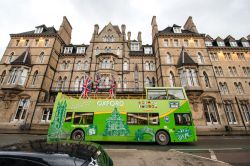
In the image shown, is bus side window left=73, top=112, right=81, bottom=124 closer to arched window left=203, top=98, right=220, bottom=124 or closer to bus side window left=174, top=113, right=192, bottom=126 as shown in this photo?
bus side window left=174, top=113, right=192, bottom=126

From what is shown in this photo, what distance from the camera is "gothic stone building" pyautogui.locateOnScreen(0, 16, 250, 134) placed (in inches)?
806

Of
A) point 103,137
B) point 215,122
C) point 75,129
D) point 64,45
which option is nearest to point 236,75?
point 215,122

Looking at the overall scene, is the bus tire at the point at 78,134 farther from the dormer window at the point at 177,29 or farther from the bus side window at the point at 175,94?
the dormer window at the point at 177,29

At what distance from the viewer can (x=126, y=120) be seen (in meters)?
10.6

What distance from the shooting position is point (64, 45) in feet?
93.6

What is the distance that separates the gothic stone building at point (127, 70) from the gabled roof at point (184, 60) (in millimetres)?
160

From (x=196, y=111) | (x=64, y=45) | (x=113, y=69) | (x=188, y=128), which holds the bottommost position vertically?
(x=188, y=128)

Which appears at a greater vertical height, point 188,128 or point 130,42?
point 130,42

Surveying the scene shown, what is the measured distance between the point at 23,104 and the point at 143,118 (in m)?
21.2

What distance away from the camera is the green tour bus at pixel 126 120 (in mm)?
10195

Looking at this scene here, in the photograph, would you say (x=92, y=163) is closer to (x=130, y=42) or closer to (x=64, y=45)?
(x=130, y=42)

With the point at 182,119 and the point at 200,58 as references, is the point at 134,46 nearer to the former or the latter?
the point at 200,58

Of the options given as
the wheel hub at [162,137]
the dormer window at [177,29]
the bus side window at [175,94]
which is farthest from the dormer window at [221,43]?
the wheel hub at [162,137]

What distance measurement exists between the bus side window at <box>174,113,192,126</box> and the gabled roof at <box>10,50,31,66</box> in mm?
25156
